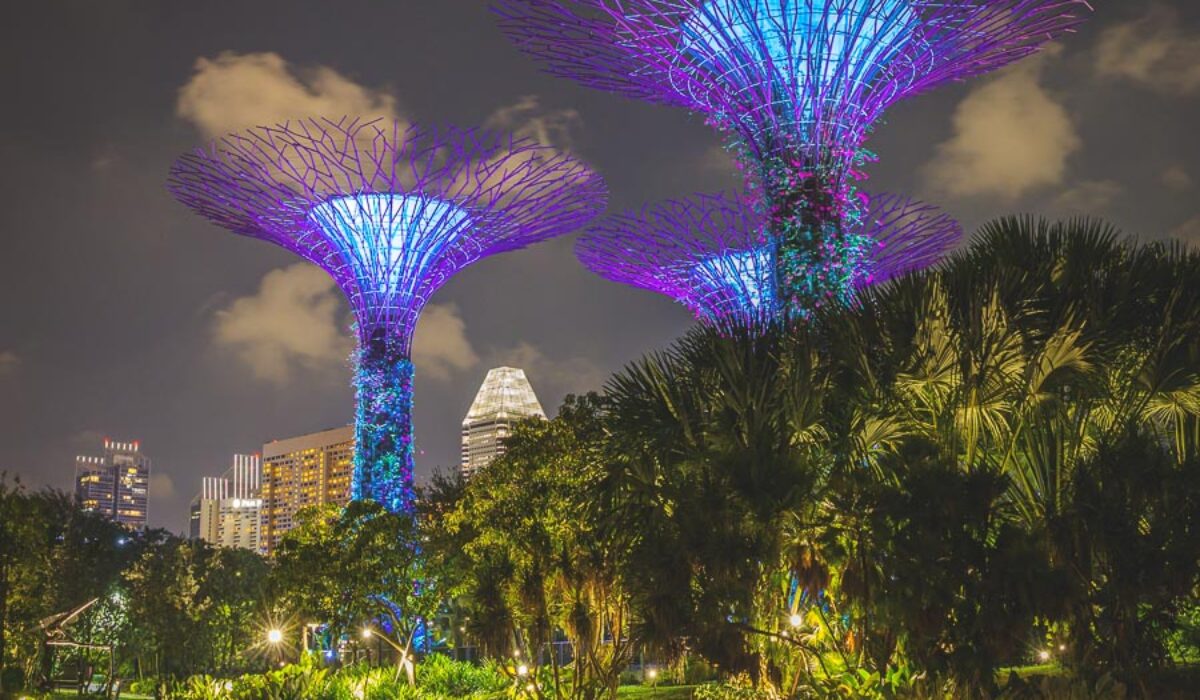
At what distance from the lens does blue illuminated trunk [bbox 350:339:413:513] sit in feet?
109

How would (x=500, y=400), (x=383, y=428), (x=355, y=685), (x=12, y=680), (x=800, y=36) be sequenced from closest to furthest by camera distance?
(x=800, y=36), (x=355, y=685), (x=12, y=680), (x=383, y=428), (x=500, y=400)

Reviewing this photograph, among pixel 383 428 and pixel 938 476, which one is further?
pixel 383 428

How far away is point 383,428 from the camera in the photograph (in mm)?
33688

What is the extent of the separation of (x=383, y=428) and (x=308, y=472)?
16523cm

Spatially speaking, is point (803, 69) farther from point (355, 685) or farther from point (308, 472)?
Result: point (308, 472)

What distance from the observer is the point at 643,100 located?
77.3 feet

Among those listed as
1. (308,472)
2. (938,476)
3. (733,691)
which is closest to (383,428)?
(733,691)

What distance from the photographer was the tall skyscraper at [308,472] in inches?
7165

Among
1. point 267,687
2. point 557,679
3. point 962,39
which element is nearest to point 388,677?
point 267,687

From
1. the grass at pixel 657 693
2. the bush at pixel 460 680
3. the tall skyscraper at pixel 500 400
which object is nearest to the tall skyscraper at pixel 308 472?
the tall skyscraper at pixel 500 400

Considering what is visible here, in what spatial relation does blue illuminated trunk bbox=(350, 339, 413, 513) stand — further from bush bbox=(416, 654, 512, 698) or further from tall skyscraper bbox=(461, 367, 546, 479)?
tall skyscraper bbox=(461, 367, 546, 479)

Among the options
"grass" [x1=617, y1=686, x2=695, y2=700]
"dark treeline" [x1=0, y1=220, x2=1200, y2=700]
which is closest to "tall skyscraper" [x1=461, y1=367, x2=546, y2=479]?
"grass" [x1=617, y1=686, x2=695, y2=700]

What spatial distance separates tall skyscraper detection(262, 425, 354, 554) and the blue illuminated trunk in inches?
5764

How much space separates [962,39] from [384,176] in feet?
55.3
